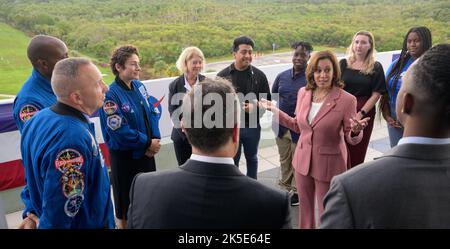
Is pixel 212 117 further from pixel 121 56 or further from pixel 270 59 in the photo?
pixel 270 59

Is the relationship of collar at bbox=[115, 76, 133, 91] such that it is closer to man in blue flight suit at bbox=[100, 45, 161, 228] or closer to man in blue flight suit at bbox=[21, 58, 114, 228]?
man in blue flight suit at bbox=[100, 45, 161, 228]

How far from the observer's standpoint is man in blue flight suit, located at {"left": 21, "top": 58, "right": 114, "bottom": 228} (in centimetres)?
162

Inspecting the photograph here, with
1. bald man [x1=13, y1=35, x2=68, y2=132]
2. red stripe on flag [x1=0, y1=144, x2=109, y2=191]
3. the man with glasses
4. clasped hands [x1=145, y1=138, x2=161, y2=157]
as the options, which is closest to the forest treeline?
the man with glasses

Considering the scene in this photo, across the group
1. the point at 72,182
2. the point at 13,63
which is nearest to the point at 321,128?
the point at 72,182

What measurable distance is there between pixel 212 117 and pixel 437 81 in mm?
717

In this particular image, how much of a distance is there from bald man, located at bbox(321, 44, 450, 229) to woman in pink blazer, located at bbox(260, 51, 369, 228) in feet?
4.98

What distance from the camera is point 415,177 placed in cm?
95

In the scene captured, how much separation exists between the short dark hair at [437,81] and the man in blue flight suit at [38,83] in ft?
6.84

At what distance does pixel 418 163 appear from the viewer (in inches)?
38.2

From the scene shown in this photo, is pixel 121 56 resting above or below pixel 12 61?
above

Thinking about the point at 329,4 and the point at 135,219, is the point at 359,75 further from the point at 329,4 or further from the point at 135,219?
the point at 329,4

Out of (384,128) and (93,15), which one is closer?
(384,128)
